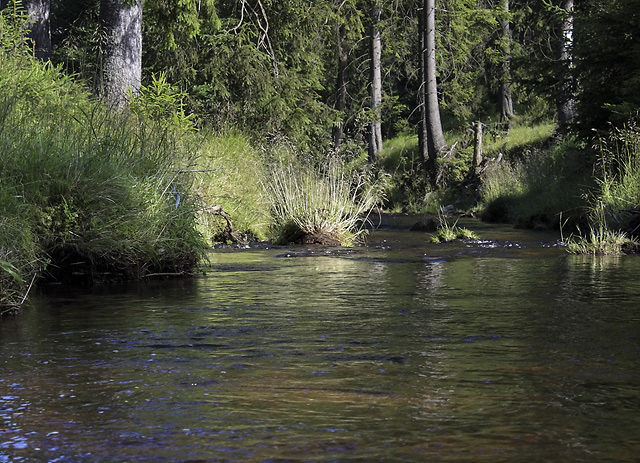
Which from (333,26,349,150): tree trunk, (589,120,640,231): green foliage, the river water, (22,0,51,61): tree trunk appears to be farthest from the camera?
→ (333,26,349,150): tree trunk

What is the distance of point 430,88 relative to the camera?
28391 mm

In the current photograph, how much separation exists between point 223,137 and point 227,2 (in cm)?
983

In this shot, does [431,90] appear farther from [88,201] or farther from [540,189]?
[88,201]

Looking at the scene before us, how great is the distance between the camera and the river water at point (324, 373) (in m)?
3.05

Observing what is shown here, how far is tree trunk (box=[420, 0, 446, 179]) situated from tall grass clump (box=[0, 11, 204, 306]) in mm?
20252

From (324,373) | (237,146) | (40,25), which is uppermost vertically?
(40,25)

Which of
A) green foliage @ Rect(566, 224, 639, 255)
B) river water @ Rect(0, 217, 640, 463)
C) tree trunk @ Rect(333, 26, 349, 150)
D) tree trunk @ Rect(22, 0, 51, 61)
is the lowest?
river water @ Rect(0, 217, 640, 463)

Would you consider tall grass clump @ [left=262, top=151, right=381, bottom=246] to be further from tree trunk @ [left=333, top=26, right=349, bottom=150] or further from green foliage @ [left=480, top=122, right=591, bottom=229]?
tree trunk @ [left=333, top=26, right=349, bottom=150]

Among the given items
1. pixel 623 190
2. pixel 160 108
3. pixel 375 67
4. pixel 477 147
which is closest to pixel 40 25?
pixel 160 108

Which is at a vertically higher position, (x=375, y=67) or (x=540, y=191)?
(x=375, y=67)

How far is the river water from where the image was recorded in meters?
3.05

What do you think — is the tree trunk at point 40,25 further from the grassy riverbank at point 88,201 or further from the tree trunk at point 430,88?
the tree trunk at point 430,88

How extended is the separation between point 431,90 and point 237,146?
15.6m

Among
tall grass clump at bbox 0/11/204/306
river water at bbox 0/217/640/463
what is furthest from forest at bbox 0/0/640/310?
river water at bbox 0/217/640/463
